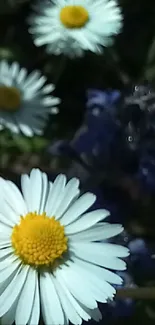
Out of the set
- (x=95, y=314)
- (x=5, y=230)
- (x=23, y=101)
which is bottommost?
(x=95, y=314)

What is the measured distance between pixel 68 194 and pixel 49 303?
0.35 feet

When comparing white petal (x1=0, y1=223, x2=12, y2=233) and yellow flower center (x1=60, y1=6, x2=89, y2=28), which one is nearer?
white petal (x1=0, y1=223, x2=12, y2=233)

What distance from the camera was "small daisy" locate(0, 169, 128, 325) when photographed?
82 centimetres

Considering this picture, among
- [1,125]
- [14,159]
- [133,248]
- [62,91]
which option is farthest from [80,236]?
[62,91]

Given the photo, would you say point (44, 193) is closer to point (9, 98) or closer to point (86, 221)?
point (86, 221)

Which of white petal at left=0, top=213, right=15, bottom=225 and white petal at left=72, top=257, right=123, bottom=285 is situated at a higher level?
white petal at left=0, top=213, right=15, bottom=225

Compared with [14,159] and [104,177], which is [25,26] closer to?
[14,159]

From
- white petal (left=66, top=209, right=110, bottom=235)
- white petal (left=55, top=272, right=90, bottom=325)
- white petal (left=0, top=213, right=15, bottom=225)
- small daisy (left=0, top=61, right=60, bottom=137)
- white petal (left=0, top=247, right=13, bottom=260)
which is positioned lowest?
white petal (left=55, top=272, right=90, bottom=325)

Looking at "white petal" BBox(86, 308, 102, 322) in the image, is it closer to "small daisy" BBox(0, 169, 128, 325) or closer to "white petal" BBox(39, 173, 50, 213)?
"small daisy" BBox(0, 169, 128, 325)

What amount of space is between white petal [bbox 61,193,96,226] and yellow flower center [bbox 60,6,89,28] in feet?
1.23

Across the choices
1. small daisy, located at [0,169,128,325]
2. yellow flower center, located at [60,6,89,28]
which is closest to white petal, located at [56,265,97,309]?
small daisy, located at [0,169,128,325]

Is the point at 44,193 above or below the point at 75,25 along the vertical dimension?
below

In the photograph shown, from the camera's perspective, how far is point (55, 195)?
887 millimetres

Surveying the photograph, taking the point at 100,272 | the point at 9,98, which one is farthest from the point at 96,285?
the point at 9,98
